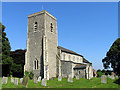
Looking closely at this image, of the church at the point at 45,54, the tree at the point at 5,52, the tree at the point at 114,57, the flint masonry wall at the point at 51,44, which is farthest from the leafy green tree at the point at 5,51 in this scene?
the tree at the point at 114,57

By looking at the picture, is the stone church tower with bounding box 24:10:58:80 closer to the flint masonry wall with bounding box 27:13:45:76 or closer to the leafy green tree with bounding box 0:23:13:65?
the flint masonry wall with bounding box 27:13:45:76

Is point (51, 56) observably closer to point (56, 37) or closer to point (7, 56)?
point (56, 37)

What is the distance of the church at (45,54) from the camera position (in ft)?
98.3

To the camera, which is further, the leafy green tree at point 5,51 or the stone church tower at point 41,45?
the stone church tower at point 41,45

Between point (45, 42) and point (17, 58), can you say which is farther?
point (17, 58)

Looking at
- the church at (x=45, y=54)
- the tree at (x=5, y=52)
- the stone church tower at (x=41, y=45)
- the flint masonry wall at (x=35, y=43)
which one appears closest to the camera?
the tree at (x=5, y=52)

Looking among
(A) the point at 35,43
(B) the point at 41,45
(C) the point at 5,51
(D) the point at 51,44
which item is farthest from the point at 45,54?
(C) the point at 5,51

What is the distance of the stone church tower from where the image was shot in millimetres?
29578

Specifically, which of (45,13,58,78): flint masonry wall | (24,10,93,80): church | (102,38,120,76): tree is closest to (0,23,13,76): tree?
(24,10,93,80): church

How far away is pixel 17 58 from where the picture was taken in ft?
122

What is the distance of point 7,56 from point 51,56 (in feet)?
30.7

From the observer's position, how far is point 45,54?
2938cm

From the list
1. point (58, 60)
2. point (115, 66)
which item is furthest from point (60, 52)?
point (115, 66)

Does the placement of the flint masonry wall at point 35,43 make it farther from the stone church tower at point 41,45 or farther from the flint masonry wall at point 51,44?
the flint masonry wall at point 51,44
